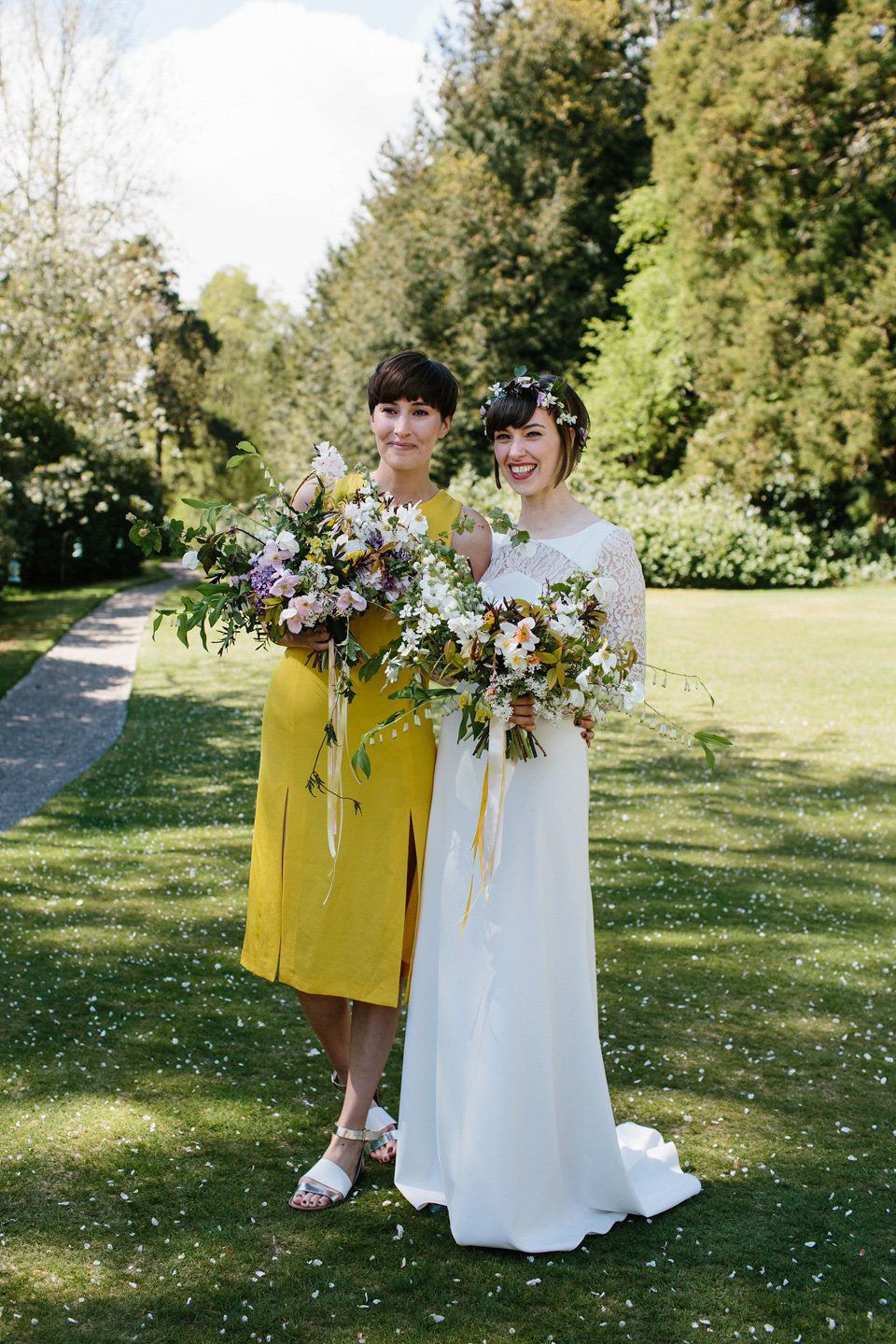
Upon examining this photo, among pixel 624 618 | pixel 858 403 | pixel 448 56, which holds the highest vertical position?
pixel 448 56

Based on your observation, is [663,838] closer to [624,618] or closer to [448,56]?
[624,618]

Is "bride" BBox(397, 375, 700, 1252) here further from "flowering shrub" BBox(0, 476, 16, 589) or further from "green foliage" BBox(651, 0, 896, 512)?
"green foliage" BBox(651, 0, 896, 512)

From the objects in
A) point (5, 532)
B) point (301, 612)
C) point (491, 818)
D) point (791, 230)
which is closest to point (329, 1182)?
point (491, 818)

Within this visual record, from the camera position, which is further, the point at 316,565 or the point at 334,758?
the point at 334,758

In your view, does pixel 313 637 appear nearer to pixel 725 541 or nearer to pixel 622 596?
pixel 622 596

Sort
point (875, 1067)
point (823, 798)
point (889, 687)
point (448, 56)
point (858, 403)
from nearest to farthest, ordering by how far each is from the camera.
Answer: point (875, 1067), point (823, 798), point (889, 687), point (858, 403), point (448, 56)

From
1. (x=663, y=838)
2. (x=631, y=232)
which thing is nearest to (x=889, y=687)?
(x=663, y=838)

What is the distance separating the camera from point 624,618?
338 cm

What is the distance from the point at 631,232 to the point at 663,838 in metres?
30.3

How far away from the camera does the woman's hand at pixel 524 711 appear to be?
124 inches

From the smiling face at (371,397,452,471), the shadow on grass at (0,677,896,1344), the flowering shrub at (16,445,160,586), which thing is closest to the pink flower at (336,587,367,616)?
the smiling face at (371,397,452,471)

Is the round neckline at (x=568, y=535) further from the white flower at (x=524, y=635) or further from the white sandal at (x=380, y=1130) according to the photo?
the white sandal at (x=380, y=1130)

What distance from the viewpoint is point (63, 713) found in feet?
40.9

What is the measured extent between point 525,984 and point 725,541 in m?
25.9
